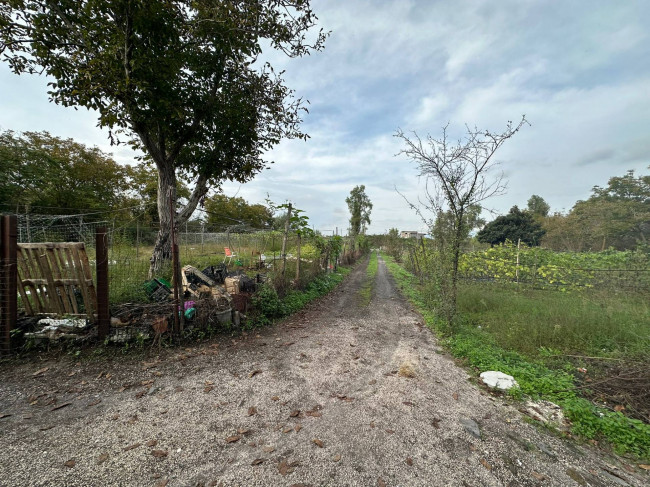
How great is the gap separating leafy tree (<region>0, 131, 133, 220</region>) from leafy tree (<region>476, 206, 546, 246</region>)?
35.8 meters

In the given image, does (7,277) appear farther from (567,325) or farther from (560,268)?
(560,268)

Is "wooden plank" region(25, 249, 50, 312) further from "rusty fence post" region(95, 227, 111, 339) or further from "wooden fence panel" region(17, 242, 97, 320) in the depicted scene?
"rusty fence post" region(95, 227, 111, 339)

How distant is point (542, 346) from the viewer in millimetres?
4055

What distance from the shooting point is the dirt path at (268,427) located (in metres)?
1.85

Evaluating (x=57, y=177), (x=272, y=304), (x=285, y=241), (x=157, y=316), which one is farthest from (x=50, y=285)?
(x=57, y=177)

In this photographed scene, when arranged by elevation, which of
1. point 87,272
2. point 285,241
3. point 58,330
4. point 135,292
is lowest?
point 58,330

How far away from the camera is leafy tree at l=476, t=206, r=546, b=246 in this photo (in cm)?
2769

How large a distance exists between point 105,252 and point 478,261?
11.0 metres

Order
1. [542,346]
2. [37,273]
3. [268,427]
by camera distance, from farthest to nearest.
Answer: [542,346]
[37,273]
[268,427]

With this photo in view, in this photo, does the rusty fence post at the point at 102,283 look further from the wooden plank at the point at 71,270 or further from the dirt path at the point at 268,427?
the dirt path at the point at 268,427

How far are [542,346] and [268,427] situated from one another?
4.46m

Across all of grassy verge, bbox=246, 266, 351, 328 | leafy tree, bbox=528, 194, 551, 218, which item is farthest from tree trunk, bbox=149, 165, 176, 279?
leafy tree, bbox=528, 194, 551, 218

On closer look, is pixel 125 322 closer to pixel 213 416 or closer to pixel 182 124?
pixel 213 416

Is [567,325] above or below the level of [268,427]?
above
